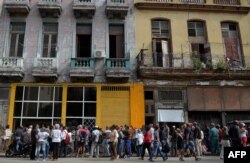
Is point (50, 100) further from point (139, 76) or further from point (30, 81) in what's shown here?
point (139, 76)

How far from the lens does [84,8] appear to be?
21.8 metres

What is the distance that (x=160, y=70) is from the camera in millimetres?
21203

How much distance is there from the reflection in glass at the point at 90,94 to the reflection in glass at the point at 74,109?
0.64 m

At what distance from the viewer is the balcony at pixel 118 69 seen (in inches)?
816

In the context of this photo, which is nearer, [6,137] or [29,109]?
[6,137]

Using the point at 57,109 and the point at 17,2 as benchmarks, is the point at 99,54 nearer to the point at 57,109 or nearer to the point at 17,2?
the point at 57,109

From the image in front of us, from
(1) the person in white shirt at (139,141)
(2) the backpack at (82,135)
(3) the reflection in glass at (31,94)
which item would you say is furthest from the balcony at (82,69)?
(1) the person in white shirt at (139,141)

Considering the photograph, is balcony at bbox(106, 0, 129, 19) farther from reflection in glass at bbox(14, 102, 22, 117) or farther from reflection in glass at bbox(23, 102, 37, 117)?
reflection in glass at bbox(14, 102, 22, 117)

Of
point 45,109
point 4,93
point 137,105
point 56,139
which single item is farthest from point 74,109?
point 56,139

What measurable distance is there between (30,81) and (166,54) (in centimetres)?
887

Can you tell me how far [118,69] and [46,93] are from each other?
4697 millimetres

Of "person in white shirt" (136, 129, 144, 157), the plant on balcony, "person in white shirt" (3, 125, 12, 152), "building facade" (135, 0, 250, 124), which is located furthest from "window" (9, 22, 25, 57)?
the plant on balcony

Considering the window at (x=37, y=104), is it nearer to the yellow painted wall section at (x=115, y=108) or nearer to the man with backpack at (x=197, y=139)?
the yellow painted wall section at (x=115, y=108)

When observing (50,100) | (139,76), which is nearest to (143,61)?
(139,76)
